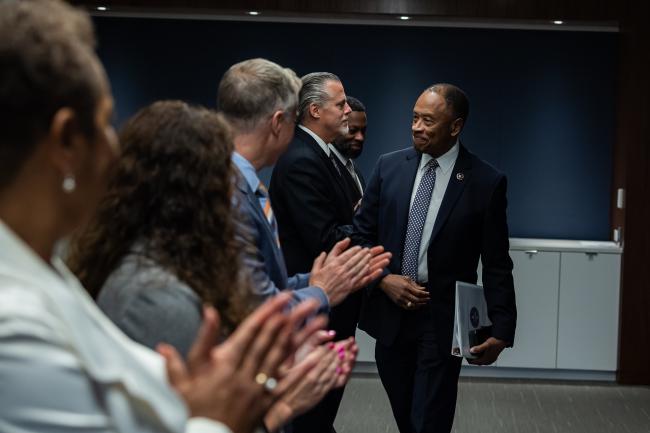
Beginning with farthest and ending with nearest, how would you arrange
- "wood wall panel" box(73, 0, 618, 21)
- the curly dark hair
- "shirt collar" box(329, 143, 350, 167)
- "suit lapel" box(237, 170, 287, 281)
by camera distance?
"wood wall panel" box(73, 0, 618, 21) → "shirt collar" box(329, 143, 350, 167) → "suit lapel" box(237, 170, 287, 281) → the curly dark hair

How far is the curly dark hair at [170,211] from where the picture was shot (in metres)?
1.51

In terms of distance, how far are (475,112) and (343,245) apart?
4.13 m

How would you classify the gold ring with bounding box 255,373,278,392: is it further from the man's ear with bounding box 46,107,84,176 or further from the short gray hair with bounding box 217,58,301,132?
the short gray hair with bounding box 217,58,301,132

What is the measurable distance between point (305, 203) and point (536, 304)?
306 cm

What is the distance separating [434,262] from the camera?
3543 mm

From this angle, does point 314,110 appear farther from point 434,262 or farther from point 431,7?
point 431,7

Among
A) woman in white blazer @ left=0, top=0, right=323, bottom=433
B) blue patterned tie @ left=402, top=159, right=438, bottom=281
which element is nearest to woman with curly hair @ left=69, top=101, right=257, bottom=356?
woman in white blazer @ left=0, top=0, right=323, bottom=433

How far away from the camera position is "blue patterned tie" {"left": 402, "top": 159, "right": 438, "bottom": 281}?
11.8ft

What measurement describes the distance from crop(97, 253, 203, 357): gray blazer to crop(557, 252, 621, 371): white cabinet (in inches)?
194

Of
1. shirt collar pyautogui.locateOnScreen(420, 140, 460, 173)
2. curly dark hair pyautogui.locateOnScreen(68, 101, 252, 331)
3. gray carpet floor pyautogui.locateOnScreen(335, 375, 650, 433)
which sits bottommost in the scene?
gray carpet floor pyautogui.locateOnScreen(335, 375, 650, 433)

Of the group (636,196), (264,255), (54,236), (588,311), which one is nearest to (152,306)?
(54,236)

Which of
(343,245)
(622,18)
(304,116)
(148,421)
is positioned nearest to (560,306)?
(622,18)

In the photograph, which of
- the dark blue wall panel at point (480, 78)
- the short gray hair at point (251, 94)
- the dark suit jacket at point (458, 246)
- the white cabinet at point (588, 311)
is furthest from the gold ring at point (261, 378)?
the dark blue wall panel at point (480, 78)

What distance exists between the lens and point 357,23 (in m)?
6.46
